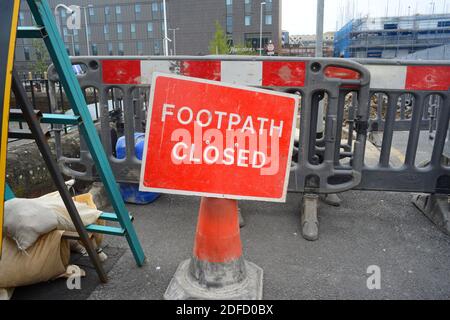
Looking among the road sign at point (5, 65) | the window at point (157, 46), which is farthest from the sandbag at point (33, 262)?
the window at point (157, 46)

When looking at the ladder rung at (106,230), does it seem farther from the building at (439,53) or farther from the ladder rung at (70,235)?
the building at (439,53)

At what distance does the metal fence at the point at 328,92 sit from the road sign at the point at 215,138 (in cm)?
105

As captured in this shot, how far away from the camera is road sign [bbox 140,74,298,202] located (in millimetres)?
2191

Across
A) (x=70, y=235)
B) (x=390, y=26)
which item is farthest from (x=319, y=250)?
(x=390, y=26)

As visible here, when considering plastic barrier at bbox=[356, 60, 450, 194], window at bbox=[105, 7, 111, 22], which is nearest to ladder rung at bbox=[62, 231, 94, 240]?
plastic barrier at bbox=[356, 60, 450, 194]

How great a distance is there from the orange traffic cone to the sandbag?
80 cm

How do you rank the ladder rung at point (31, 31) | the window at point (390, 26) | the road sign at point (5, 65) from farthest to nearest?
1. the window at point (390, 26)
2. the ladder rung at point (31, 31)
3. the road sign at point (5, 65)

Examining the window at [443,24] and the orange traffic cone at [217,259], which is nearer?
the orange traffic cone at [217,259]

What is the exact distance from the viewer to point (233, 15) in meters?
69.2

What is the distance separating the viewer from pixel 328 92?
10.4ft

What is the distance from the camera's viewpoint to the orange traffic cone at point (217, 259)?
7.50ft

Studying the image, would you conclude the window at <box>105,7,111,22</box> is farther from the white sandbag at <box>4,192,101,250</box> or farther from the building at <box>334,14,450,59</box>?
the white sandbag at <box>4,192,101,250</box>

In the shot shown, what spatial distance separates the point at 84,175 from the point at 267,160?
→ 7.54 feet
